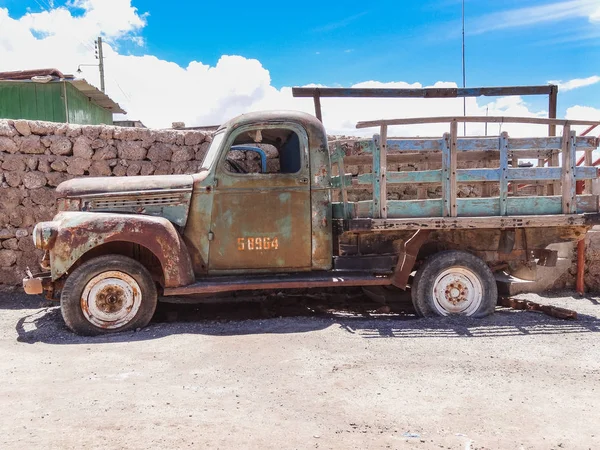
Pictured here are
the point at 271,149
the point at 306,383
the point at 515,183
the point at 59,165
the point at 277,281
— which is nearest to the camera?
the point at 306,383

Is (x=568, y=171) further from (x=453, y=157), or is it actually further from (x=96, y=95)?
(x=96, y=95)

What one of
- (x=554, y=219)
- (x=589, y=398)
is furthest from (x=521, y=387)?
(x=554, y=219)

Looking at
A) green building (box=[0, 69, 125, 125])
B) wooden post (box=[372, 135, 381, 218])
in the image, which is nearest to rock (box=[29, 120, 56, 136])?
wooden post (box=[372, 135, 381, 218])

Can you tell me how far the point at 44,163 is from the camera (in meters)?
7.17

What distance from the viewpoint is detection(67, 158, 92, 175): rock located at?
23.7 feet

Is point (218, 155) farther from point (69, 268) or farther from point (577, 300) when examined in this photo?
point (577, 300)

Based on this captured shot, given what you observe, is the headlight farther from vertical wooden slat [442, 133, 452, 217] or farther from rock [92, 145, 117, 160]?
vertical wooden slat [442, 133, 452, 217]

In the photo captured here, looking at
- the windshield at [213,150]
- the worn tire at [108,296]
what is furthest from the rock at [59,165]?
the worn tire at [108,296]

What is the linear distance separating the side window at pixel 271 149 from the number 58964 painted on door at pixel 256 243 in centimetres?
70

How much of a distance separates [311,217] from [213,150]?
51.3 inches

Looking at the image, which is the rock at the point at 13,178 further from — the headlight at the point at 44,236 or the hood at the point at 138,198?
the headlight at the point at 44,236

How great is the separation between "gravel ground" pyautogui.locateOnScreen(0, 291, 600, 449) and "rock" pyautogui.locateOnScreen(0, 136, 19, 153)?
252 centimetres

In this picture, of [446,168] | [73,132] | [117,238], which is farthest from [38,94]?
[446,168]

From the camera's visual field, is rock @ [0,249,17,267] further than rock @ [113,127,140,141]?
No
